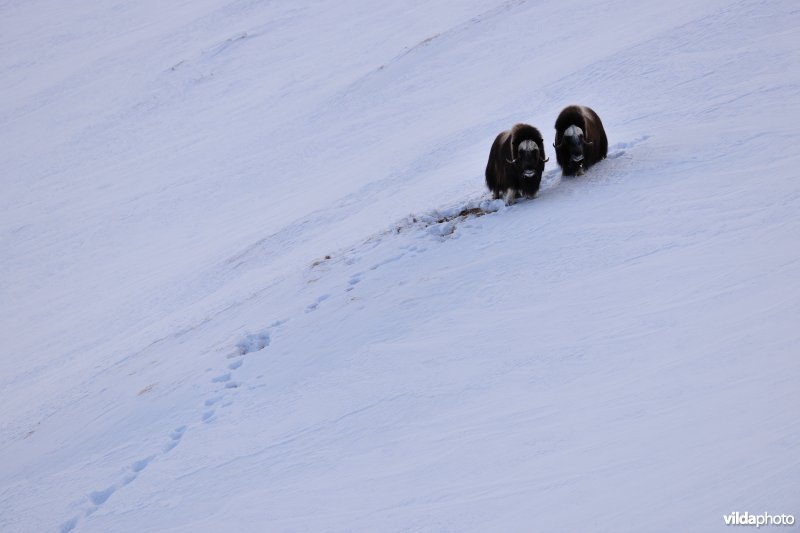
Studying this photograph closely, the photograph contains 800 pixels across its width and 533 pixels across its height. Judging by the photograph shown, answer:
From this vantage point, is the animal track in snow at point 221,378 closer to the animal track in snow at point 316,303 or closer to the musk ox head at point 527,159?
the animal track in snow at point 316,303

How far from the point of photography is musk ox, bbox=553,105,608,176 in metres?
10.9

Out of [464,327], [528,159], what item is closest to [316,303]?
[464,327]

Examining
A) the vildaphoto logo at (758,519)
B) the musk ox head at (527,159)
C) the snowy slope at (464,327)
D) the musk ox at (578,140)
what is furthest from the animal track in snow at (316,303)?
the vildaphoto logo at (758,519)

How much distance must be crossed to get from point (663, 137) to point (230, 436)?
324 inches

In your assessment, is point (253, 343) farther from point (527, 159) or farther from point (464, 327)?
point (527, 159)

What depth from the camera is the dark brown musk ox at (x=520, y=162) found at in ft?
35.2

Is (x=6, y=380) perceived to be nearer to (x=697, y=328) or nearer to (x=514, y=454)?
(x=514, y=454)

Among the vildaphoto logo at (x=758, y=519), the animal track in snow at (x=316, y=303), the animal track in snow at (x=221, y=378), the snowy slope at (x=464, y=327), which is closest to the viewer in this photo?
the vildaphoto logo at (x=758, y=519)

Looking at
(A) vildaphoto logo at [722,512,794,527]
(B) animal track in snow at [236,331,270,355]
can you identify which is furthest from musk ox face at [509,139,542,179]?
(A) vildaphoto logo at [722,512,794,527]

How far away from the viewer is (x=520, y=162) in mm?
10773

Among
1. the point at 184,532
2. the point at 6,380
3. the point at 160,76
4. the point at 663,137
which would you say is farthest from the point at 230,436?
the point at 160,76

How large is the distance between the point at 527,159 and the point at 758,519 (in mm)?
7365

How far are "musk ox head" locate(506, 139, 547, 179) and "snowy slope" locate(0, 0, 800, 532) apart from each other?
48cm

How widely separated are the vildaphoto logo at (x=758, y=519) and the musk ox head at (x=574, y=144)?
24.6 feet
